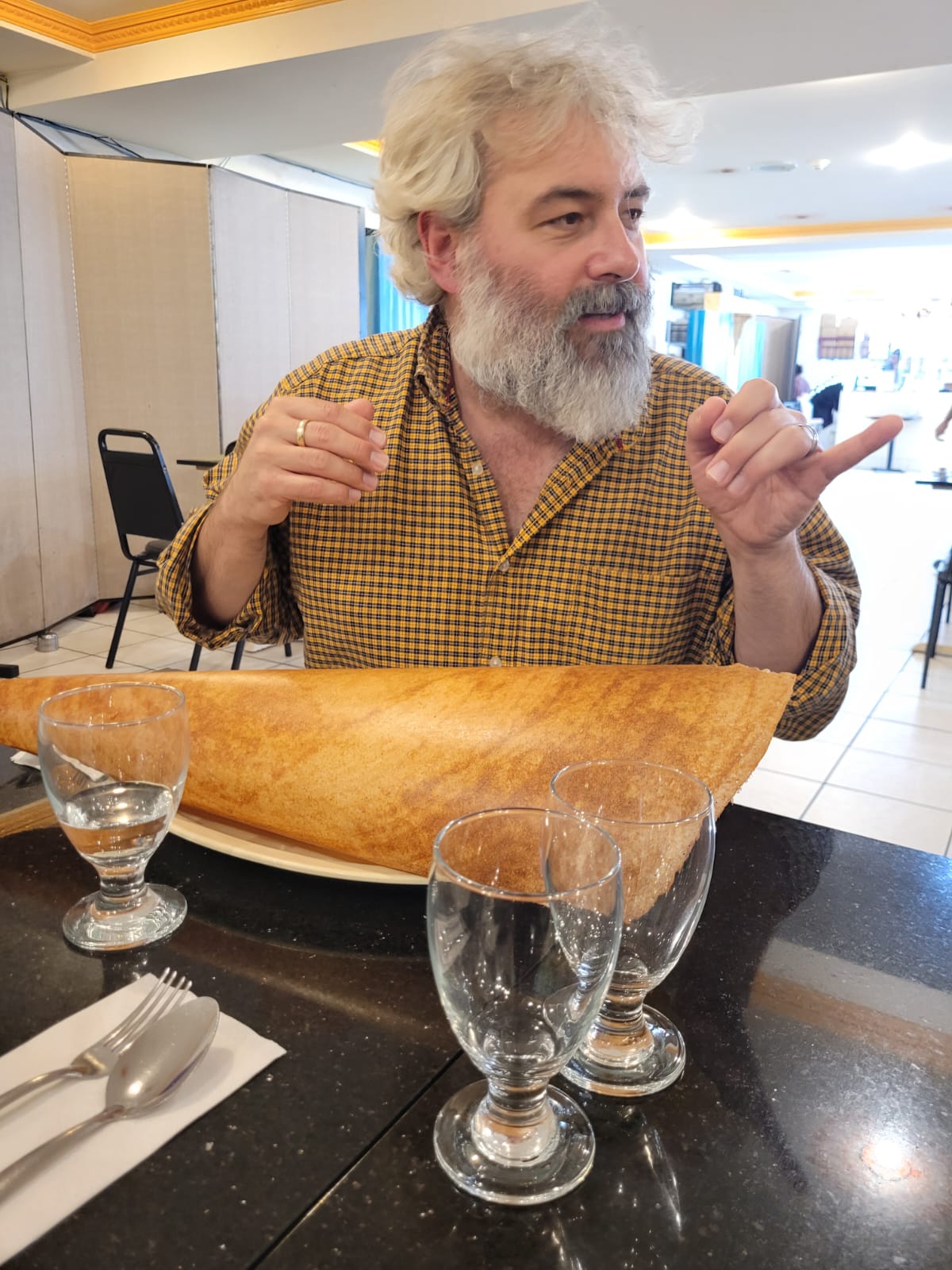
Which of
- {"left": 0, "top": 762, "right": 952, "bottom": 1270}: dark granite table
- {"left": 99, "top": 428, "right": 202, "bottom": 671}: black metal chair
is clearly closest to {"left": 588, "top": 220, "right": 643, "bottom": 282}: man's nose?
{"left": 0, "top": 762, "right": 952, "bottom": 1270}: dark granite table

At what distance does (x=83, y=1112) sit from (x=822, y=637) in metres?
0.97

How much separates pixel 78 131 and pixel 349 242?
1.74m

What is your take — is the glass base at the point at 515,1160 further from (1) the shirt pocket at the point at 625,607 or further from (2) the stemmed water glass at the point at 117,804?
(1) the shirt pocket at the point at 625,607

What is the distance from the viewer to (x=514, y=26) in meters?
3.50

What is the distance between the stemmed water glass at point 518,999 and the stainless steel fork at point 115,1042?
20 centimetres

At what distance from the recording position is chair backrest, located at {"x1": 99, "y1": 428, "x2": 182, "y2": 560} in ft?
12.5

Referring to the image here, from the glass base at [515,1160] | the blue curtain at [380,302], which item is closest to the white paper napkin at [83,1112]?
the glass base at [515,1160]

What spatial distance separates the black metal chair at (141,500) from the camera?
3809mm

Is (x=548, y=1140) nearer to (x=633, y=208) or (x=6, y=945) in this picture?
(x=6, y=945)

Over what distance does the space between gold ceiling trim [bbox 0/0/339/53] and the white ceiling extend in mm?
40

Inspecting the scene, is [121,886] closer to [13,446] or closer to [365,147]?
[13,446]

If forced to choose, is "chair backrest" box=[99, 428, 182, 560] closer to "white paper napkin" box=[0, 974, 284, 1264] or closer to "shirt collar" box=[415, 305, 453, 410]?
"shirt collar" box=[415, 305, 453, 410]

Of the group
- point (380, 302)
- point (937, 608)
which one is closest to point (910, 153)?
point (937, 608)

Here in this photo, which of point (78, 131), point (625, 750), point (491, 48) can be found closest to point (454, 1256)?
point (625, 750)
